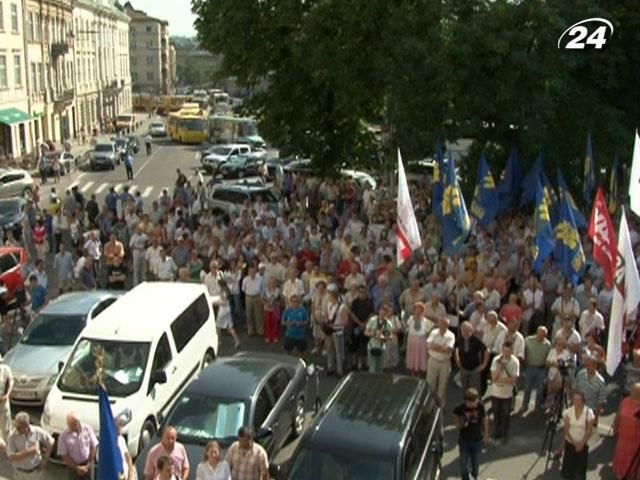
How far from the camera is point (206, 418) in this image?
33.4 ft

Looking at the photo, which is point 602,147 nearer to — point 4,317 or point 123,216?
point 123,216

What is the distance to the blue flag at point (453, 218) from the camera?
15305 millimetres

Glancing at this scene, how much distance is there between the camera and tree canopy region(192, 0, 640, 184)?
762 inches

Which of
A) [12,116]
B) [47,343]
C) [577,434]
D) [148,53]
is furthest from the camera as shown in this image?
[148,53]

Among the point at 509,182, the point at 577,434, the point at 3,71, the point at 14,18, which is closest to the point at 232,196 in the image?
the point at 509,182

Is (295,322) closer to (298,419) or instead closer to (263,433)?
(298,419)

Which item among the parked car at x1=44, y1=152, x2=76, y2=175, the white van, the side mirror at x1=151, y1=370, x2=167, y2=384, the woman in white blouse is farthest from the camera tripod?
the parked car at x1=44, y1=152, x2=76, y2=175

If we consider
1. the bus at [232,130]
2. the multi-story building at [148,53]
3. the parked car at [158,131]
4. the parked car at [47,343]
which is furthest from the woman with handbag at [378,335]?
the multi-story building at [148,53]

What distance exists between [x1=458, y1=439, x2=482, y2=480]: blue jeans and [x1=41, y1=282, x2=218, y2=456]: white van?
4144 millimetres

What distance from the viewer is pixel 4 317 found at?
1745 cm

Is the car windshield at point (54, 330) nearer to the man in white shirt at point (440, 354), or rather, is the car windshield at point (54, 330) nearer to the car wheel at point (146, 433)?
the car wheel at point (146, 433)

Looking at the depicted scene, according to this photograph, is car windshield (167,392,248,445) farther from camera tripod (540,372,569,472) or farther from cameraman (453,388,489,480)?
camera tripod (540,372,569,472)

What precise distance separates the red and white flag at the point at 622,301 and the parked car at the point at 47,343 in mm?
7930

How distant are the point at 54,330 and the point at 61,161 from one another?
1296 inches
